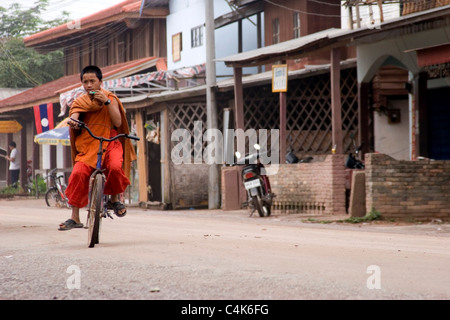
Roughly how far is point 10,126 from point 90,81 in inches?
1097

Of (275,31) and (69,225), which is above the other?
(275,31)

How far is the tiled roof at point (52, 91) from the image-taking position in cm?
3050

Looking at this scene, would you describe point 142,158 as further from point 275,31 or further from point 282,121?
point 282,121

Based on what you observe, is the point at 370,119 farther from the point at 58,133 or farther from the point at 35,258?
the point at 35,258

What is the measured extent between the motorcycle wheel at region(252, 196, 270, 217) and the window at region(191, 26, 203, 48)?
43.3 feet

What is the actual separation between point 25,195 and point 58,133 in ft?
24.3

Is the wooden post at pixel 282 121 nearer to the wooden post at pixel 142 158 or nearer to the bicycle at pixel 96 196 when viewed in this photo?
the wooden post at pixel 142 158

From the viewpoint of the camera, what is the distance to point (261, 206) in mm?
16969

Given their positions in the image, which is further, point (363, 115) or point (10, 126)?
point (10, 126)

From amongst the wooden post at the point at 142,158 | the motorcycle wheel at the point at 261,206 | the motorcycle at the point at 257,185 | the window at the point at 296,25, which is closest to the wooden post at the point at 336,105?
the motorcycle at the point at 257,185

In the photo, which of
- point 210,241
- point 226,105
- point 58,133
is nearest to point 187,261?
point 210,241

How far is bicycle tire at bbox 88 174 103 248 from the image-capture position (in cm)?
866

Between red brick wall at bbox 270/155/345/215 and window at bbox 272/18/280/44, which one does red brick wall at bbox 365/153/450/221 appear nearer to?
red brick wall at bbox 270/155/345/215

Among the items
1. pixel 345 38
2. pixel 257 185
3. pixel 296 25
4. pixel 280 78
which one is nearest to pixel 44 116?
pixel 296 25
